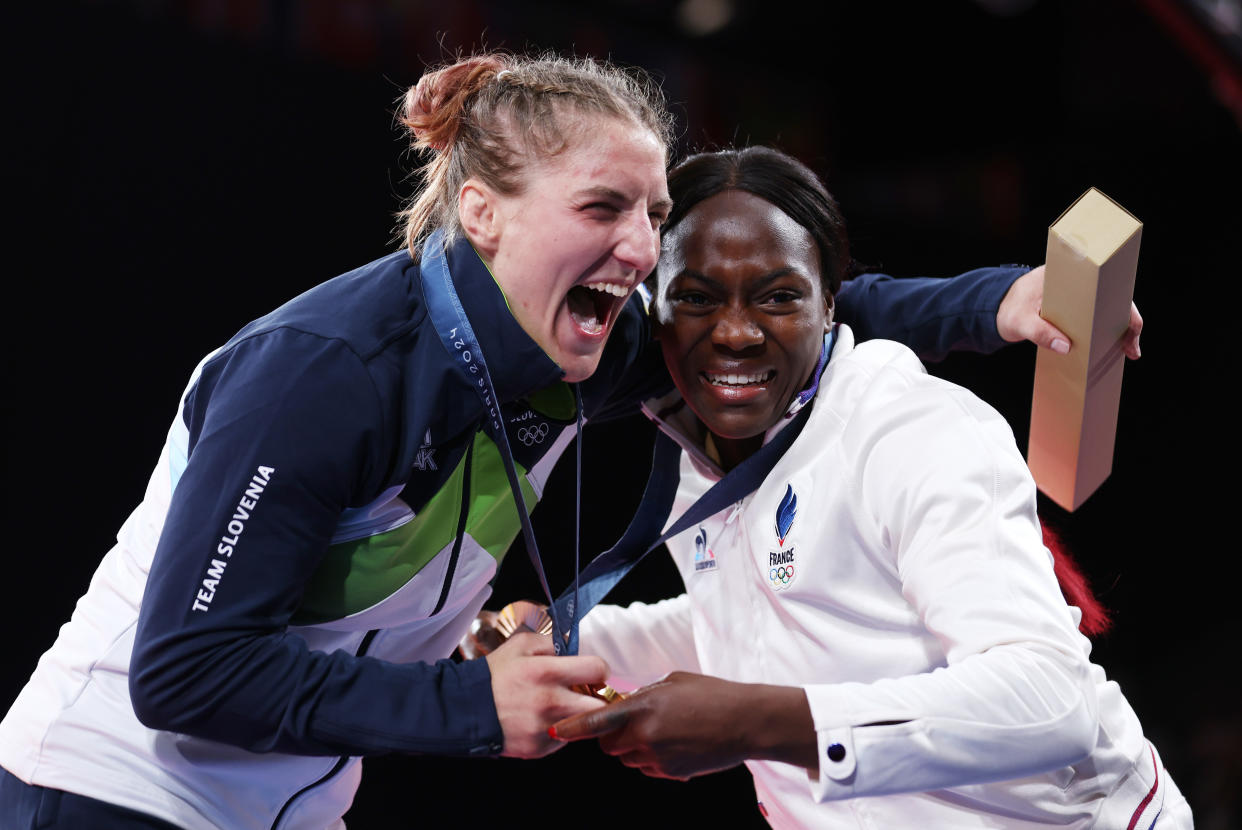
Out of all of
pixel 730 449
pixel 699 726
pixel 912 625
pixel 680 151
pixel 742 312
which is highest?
pixel 680 151

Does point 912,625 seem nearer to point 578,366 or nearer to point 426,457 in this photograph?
point 578,366

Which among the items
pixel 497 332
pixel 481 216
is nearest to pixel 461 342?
pixel 497 332

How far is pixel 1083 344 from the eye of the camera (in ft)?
5.59

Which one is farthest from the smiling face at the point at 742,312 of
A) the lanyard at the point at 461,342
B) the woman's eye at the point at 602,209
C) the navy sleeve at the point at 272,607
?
the navy sleeve at the point at 272,607

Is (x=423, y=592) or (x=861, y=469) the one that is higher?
(x=861, y=469)

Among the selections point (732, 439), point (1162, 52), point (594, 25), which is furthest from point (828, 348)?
point (1162, 52)

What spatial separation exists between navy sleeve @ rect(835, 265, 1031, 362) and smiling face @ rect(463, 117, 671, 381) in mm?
531

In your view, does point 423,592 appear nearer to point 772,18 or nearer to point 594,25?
point 594,25

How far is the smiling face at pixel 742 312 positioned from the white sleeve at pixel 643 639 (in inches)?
19.9

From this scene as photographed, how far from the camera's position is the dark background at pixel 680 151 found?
245 cm

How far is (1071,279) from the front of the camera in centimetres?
165

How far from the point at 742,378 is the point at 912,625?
44cm

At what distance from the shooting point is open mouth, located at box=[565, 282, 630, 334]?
1.62 metres

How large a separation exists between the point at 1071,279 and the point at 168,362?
1.89 m
